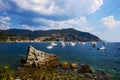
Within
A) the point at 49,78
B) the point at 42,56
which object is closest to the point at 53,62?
the point at 42,56

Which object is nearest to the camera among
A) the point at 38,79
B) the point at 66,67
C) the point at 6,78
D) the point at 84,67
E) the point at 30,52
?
the point at 6,78

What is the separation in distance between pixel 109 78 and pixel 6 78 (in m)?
21.6

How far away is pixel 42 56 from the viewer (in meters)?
51.9

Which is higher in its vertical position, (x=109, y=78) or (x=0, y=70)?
(x=0, y=70)

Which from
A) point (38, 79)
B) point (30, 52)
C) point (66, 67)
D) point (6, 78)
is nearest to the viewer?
point (6, 78)

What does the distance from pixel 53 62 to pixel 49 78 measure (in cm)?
1573

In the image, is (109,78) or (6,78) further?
(109,78)

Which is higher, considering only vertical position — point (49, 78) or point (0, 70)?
point (0, 70)

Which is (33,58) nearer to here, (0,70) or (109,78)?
(109,78)

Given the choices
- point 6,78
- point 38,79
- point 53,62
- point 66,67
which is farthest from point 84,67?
point 6,78

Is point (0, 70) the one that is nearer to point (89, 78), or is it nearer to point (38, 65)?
point (89, 78)

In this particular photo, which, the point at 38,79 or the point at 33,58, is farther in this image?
the point at 33,58

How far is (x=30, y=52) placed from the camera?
176 ft

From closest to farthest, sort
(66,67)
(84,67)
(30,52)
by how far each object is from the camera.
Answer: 1. (84,67)
2. (66,67)
3. (30,52)
